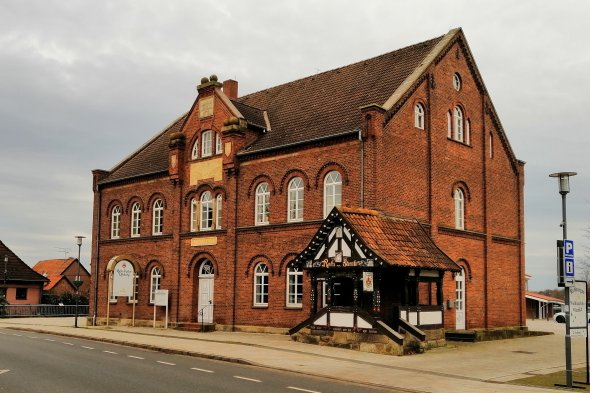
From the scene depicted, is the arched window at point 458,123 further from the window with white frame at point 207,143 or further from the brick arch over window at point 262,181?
the window with white frame at point 207,143

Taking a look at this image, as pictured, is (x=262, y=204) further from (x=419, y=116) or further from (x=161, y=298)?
(x=419, y=116)

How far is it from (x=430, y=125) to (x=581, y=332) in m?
14.2

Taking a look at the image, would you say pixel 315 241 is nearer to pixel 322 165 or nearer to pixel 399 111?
pixel 322 165

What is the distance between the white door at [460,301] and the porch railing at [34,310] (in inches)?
1229

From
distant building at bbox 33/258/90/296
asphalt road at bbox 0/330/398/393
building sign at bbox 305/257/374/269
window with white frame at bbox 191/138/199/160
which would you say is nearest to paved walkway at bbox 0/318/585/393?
asphalt road at bbox 0/330/398/393

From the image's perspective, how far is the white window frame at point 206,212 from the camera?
31094mm

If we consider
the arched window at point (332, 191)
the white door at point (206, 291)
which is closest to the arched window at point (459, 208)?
the arched window at point (332, 191)

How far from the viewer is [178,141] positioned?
32.6 meters

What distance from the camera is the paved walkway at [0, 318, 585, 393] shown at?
14.9 meters

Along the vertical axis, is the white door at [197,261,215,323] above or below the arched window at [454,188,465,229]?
below

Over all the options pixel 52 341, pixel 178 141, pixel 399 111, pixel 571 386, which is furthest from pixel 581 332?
pixel 178 141

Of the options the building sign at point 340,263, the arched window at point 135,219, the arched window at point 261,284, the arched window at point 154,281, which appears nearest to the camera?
the building sign at point 340,263

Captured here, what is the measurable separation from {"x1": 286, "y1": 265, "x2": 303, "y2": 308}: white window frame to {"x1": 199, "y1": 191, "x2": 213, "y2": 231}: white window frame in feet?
18.8

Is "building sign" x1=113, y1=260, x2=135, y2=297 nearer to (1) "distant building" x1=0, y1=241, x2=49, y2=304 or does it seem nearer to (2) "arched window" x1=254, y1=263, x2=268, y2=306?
(2) "arched window" x1=254, y1=263, x2=268, y2=306
